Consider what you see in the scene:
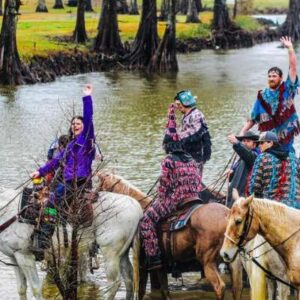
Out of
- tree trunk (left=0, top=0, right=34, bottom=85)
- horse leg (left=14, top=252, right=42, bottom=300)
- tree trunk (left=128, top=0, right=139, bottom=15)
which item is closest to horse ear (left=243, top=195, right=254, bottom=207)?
horse leg (left=14, top=252, right=42, bottom=300)

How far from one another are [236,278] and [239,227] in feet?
5.88

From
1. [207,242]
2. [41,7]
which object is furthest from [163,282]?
[41,7]

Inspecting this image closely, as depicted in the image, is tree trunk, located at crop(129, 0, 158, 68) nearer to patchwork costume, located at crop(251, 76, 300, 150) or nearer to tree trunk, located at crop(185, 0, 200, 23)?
tree trunk, located at crop(185, 0, 200, 23)

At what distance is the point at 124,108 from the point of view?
30.3 metres

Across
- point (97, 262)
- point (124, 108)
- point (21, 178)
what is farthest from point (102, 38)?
point (97, 262)

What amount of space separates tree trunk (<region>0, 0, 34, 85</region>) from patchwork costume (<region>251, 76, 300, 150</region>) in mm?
24565

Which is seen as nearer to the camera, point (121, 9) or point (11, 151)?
point (11, 151)

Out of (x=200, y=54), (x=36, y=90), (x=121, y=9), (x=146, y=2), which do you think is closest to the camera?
(x=36, y=90)

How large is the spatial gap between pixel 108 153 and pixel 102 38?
84.3 ft

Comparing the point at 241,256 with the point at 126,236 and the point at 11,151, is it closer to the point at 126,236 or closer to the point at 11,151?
the point at 126,236

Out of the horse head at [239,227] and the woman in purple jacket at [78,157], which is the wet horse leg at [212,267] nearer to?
the horse head at [239,227]

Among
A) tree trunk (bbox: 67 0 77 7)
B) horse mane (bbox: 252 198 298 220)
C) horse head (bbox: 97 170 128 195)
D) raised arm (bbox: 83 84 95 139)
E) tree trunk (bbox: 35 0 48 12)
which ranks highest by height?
raised arm (bbox: 83 84 95 139)

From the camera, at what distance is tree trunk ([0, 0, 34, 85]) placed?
36.2m

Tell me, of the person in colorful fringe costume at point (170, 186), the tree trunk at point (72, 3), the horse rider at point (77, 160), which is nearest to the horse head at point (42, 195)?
→ the horse rider at point (77, 160)
